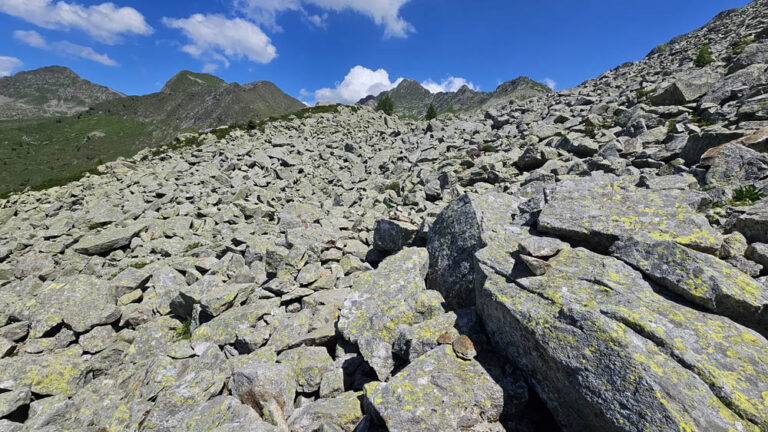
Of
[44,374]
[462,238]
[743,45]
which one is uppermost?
[743,45]

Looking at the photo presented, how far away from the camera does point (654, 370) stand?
11.7 ft

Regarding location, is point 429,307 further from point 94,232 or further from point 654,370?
point 94,232

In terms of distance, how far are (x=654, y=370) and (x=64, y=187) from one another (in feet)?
127

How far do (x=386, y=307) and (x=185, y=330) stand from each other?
712cm

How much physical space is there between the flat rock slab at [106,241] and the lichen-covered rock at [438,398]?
16.4 metres

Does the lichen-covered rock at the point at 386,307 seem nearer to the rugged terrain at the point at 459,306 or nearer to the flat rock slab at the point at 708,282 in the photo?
the rugged terrain at the point at 459,306

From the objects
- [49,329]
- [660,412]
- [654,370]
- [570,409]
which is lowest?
[49,329]

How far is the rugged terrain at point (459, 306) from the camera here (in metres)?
4.01

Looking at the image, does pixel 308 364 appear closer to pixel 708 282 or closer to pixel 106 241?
pixel 708 282

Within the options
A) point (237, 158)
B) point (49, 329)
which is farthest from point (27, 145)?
point (49, 329)

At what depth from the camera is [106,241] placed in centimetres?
1460

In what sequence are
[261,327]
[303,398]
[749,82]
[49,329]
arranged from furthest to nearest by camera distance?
[749,82] < [49,329] < [261,327] < [303,398]

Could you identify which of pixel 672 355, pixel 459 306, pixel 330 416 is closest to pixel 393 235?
pixel 459 306

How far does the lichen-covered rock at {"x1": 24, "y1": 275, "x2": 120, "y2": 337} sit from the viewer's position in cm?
946
